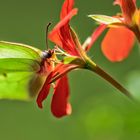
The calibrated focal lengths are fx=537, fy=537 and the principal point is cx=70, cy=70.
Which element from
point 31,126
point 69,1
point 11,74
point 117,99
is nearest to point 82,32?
point 31,126

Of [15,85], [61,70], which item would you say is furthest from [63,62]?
[15,85]

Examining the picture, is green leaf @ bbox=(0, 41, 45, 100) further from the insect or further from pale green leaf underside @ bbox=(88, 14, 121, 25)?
pale green leaf underside @ bbox=(88, 14, 121, 25)

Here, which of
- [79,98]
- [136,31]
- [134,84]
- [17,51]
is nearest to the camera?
[134,84]

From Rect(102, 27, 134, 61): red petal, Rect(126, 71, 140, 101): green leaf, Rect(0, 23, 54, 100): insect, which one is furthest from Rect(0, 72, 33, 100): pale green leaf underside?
Rect(126, 71, 140, 101): green leaf

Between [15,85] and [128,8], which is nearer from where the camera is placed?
[128,8]

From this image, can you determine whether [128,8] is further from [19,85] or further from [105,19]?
[19,85]

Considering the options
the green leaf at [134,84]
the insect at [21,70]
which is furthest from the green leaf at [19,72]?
the green leaf at [134,84]

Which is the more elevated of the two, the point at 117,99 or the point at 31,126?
the point at 117,99

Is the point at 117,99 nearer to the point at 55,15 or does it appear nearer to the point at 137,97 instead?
the point at 137,97
